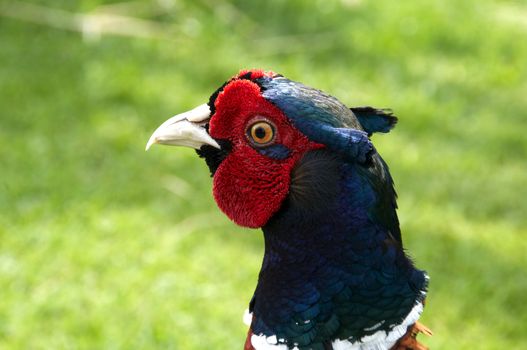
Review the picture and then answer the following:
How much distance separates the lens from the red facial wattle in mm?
2156

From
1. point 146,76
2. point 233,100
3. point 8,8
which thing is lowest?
point 233,100

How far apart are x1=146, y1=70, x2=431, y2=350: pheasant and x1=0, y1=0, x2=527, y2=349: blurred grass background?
1725 millimetres

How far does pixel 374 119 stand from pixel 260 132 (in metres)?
0.40

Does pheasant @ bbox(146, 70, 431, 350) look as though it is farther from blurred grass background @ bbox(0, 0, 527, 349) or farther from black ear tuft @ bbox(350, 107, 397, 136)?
blurred grass background @ bbox(0, 0, 527, 349)

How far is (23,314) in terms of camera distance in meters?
3.96

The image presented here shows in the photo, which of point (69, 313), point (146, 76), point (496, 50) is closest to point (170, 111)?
point (146, 76)

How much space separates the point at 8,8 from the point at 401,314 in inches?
193

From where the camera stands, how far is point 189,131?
88.2 inches

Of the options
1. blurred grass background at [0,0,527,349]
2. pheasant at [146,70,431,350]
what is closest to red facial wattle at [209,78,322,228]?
pheasant at [146,70,431,350]

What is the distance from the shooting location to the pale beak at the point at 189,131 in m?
2.24

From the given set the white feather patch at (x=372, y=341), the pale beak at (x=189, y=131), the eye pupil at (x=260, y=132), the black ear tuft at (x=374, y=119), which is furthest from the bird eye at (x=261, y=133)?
the white feather patch at (x=372, y=341)

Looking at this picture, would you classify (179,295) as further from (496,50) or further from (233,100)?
(496,50)

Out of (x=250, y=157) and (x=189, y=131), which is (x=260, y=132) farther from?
(x=189, y=131)

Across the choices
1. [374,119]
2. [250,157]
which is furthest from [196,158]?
[250,157]
